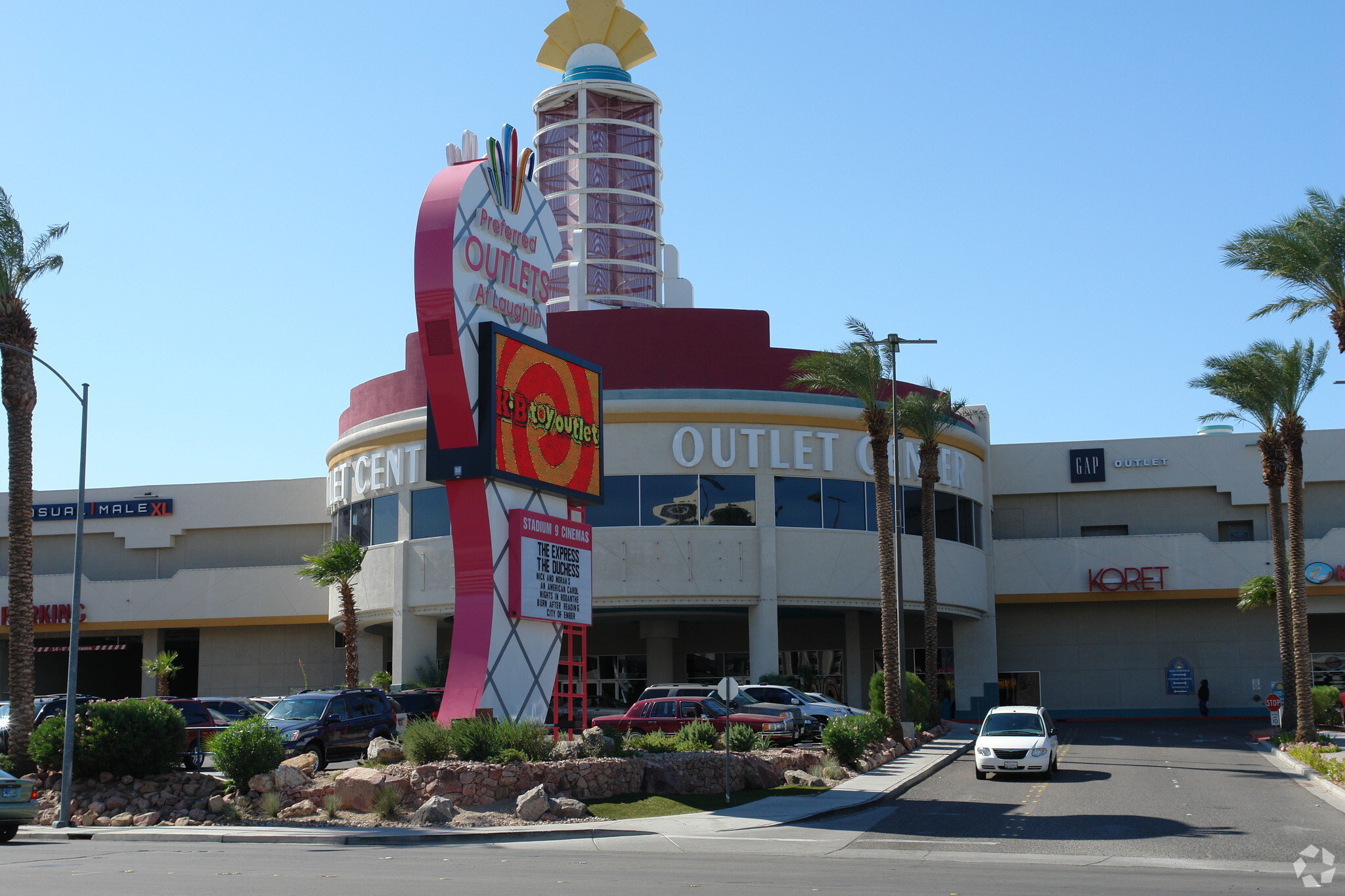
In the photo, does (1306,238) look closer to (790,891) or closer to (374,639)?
(790,891)

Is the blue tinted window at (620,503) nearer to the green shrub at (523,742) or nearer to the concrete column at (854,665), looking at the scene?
the concrete column at (854,665)

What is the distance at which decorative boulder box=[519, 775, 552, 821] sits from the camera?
22.1 meters

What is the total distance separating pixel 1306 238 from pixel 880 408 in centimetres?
1241

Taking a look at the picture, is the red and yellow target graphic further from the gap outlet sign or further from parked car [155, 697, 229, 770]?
parked car [155, 697, 229, 770]

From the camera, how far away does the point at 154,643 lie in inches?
2313

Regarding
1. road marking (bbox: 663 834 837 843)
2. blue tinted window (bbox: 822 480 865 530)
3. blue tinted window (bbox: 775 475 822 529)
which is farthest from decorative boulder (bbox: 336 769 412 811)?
blue tinted window (bbox: 822 480 865 530)

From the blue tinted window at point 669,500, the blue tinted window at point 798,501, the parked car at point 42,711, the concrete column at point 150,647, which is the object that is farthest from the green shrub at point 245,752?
the concrete column at point 150,647

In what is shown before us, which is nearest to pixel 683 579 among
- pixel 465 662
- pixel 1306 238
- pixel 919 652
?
pixel 919 652

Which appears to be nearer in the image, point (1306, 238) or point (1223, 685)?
point (1306, 238)

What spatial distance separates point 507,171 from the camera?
1092 inches

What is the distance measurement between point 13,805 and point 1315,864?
1939 cm

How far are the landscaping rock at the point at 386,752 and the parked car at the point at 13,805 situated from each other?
603 cm

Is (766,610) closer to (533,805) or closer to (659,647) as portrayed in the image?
(659,647)

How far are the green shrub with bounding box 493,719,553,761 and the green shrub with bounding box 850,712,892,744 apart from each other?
9.22 metres
